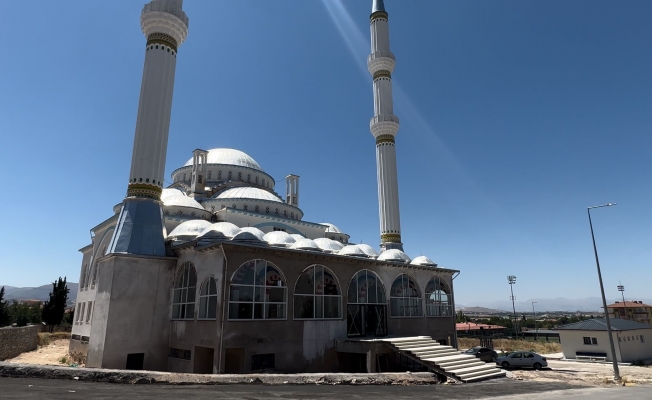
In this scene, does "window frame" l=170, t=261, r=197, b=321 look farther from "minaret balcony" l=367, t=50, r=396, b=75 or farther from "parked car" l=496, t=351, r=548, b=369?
"minaret balcony" l=367, t=50, r=396, b=75

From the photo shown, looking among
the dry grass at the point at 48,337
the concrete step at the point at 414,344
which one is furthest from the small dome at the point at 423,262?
the dry grass at the point at 48,337

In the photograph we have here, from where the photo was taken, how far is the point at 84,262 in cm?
3234

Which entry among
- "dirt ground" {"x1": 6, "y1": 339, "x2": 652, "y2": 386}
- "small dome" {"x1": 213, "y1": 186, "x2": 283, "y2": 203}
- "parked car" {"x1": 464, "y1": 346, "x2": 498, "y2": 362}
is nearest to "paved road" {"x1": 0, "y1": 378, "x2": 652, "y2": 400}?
→ "dirt ground" {"x1": 6, "y1": 339, "x2": 652, "y2": 386}

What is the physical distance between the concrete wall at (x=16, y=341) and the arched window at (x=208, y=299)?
631 inches

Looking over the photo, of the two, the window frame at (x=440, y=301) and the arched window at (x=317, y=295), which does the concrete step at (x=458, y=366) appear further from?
the window frame at (x=440, y=301)

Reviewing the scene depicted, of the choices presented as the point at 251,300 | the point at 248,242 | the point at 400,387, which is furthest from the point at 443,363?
the point at 248,242

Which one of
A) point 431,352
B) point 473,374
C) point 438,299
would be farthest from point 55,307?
point 473,374

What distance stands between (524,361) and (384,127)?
21.2 meters

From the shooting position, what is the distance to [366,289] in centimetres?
2344

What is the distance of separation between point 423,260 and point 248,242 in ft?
43.6

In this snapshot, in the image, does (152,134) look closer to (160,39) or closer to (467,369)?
(160,39)

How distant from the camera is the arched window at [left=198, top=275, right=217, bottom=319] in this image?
17.9 m

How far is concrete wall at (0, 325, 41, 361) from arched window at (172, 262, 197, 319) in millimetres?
13557

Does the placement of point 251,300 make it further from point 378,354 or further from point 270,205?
point 270,205
